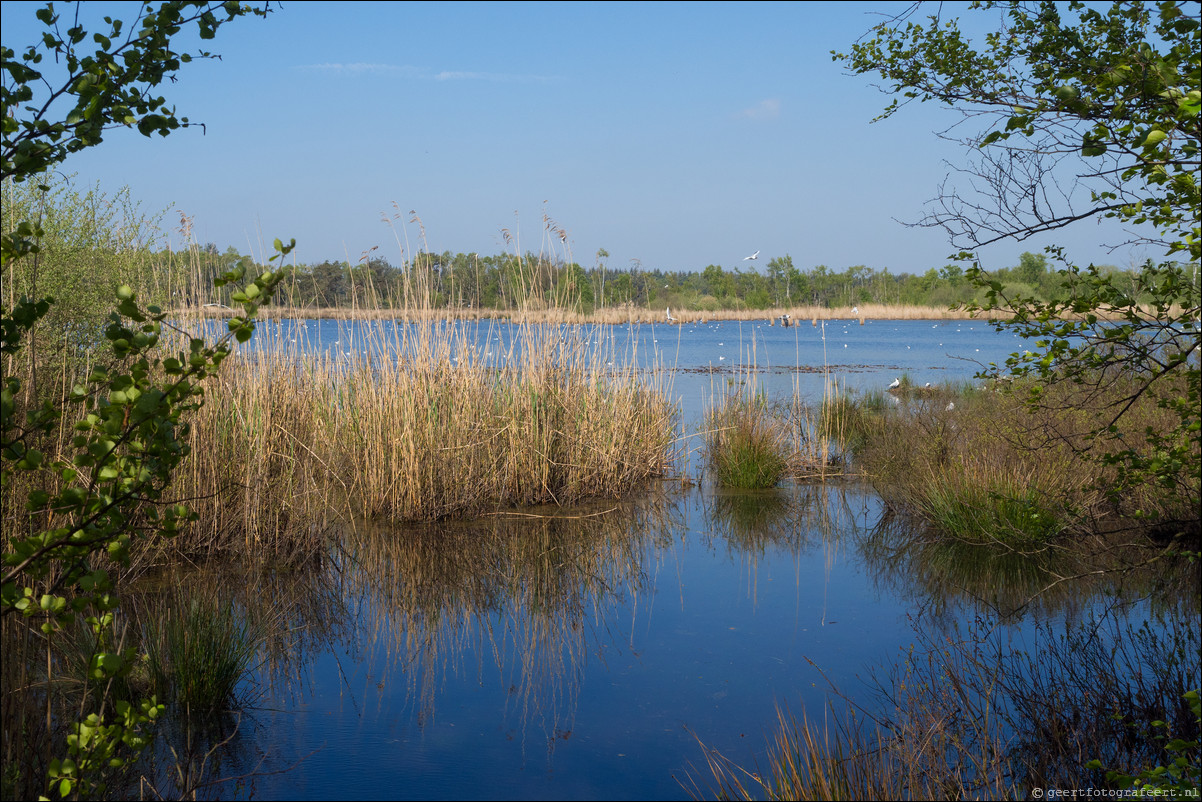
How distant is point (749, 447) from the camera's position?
7.73 m

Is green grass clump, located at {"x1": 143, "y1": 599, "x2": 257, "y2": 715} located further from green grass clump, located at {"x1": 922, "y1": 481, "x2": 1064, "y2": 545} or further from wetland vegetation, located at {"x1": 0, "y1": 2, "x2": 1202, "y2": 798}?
green grass clump, located at {"x1": 922, "y1": 481, "x2": 1064, "y2": 545}

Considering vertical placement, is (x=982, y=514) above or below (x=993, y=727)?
above

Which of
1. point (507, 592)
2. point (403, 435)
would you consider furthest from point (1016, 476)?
point (403, 435)

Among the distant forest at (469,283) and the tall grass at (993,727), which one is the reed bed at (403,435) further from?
the tall grass at (993,727)

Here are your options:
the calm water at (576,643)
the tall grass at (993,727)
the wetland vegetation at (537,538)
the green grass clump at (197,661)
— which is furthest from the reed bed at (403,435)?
the tall grass at (993,727)

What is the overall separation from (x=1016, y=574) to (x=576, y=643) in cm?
277

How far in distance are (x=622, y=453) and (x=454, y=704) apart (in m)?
4.06

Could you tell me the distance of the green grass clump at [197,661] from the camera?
131 inches

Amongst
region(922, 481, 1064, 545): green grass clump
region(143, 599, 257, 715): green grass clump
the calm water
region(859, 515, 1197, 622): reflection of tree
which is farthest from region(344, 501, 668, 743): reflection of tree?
region(922, 481, 1064, 545): green grass clump

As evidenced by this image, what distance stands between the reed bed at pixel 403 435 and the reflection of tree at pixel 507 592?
13.7 inches

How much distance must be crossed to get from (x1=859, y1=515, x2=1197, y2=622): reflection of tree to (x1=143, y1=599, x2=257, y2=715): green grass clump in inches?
137

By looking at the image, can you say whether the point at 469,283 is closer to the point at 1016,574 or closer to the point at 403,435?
the point at 403,435

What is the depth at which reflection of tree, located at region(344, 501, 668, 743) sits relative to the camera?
152 inches

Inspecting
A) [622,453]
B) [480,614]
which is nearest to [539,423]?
[622,453]
